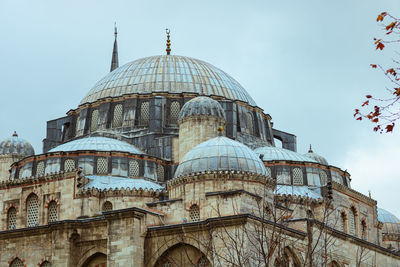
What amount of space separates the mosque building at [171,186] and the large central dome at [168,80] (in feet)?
0.30

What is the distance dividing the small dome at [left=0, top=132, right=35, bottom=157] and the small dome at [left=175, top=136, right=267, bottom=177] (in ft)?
46.1

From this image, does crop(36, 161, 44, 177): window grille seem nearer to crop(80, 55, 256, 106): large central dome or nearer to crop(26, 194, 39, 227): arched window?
crop(26, 194, 39, 227): arched window

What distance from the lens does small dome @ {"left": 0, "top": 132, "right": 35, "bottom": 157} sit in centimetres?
4125

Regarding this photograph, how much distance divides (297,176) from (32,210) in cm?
1318

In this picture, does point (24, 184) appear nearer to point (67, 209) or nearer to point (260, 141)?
point (67, 209)

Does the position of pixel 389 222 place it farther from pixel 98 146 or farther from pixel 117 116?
pixel 98 146

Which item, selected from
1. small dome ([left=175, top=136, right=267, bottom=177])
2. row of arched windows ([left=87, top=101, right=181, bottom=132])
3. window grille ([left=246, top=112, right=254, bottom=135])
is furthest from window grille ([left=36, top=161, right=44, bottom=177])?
window grille ([left=246, top=112, right=254, bottom=135])

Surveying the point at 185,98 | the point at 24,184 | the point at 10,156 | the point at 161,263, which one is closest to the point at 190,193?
the point at 161,263

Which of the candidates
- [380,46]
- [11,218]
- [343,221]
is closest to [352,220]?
[343,221]

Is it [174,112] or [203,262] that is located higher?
[174,112]

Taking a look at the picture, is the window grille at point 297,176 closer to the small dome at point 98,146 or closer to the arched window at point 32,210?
the small dome at point 98,146

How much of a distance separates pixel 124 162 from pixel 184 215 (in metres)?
7.35

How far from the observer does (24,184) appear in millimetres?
34438

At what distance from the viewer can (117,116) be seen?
4162 cm
